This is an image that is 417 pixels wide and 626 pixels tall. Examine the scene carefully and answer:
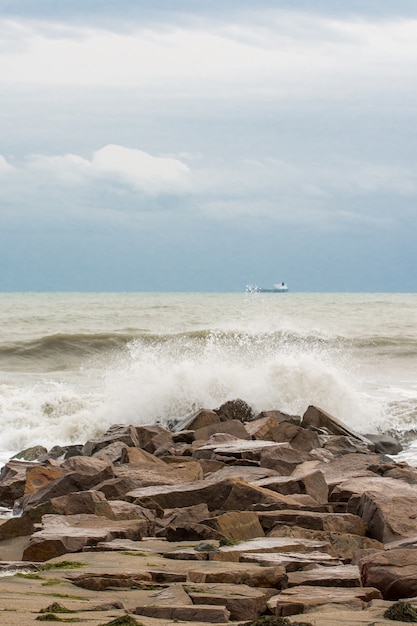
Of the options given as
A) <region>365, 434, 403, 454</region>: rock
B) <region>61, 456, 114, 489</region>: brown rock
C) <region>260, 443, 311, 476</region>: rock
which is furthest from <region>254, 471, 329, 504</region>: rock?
<region>365, 434, 403, 454</region>: rock

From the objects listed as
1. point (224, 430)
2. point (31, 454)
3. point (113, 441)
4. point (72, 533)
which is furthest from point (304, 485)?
point (31, 454)

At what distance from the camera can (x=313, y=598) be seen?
13.3 feet

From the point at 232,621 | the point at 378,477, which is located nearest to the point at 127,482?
the point at 378,477

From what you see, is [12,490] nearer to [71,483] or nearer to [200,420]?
[71,483]

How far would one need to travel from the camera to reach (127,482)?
7.32 meters

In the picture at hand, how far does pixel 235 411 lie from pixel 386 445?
2.14 meters

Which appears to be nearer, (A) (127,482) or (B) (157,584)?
(B) (157,584)

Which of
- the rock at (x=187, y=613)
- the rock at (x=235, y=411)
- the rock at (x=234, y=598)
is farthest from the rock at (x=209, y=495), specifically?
the rock at (x=235, y=411)

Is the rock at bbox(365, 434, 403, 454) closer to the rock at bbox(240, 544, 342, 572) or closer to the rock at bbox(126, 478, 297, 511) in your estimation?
the rock at bbox(126, 478, 297, 511)

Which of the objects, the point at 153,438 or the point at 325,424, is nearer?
the point at 153,438

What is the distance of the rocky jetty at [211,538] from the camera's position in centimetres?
394

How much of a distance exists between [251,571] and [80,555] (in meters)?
1.10

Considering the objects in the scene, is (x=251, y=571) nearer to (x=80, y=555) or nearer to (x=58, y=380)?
(x=80, y=555)

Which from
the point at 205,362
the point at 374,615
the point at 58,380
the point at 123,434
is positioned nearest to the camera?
the point at 374,615
